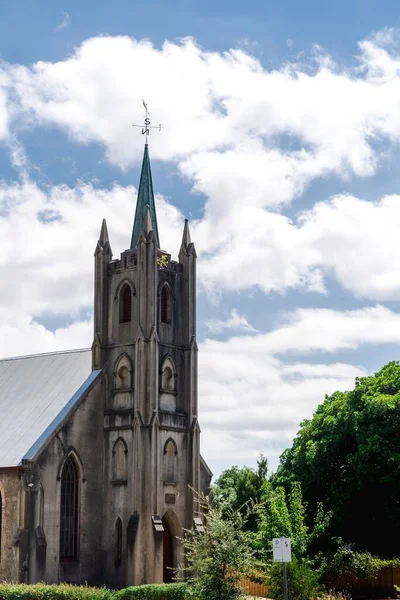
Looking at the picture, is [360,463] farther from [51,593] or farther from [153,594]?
[51,593]

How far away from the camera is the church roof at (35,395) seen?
132 feet

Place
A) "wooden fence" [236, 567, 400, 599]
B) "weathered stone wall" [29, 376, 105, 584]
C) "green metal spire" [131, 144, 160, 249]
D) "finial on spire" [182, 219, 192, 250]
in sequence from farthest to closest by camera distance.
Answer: "green metal spire" [131, 144, 160, 249] → "finial on spire" [182, 219, 192, 250] → "wooden fence" [236, 567, 400, 599] → "weathered stone wall" [29, 376, 105, 584]

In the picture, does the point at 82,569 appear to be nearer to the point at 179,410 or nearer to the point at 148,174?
the point at 179,410

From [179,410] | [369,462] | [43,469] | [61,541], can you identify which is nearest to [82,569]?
[61,541]

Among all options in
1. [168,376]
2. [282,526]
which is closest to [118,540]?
[168,376]

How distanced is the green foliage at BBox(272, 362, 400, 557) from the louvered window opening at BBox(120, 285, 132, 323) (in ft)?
43.7

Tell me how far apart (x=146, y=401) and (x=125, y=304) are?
5087 millimetres

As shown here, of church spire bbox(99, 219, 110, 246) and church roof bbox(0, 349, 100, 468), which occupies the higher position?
church spire bbox(99, 219, 110, 246)

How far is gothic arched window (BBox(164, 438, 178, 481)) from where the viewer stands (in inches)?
1671

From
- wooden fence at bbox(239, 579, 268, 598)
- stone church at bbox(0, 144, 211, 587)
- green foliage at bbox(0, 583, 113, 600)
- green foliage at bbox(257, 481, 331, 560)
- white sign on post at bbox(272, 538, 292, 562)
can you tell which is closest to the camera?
white sign on post at bbox(272, 538, 292, 562)

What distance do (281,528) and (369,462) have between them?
1105 cm

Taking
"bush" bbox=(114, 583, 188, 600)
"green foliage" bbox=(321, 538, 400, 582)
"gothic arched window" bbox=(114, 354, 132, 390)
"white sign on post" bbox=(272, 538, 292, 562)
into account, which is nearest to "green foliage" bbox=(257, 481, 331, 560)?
"green foliage" bbox=(321, 538, 400, 582)

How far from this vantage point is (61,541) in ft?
131

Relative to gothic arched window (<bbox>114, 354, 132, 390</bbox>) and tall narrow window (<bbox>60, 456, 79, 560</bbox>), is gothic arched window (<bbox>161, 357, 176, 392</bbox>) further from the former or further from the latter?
tall narrow window (<bbox>60, 456, 79, 560</bbox>)
